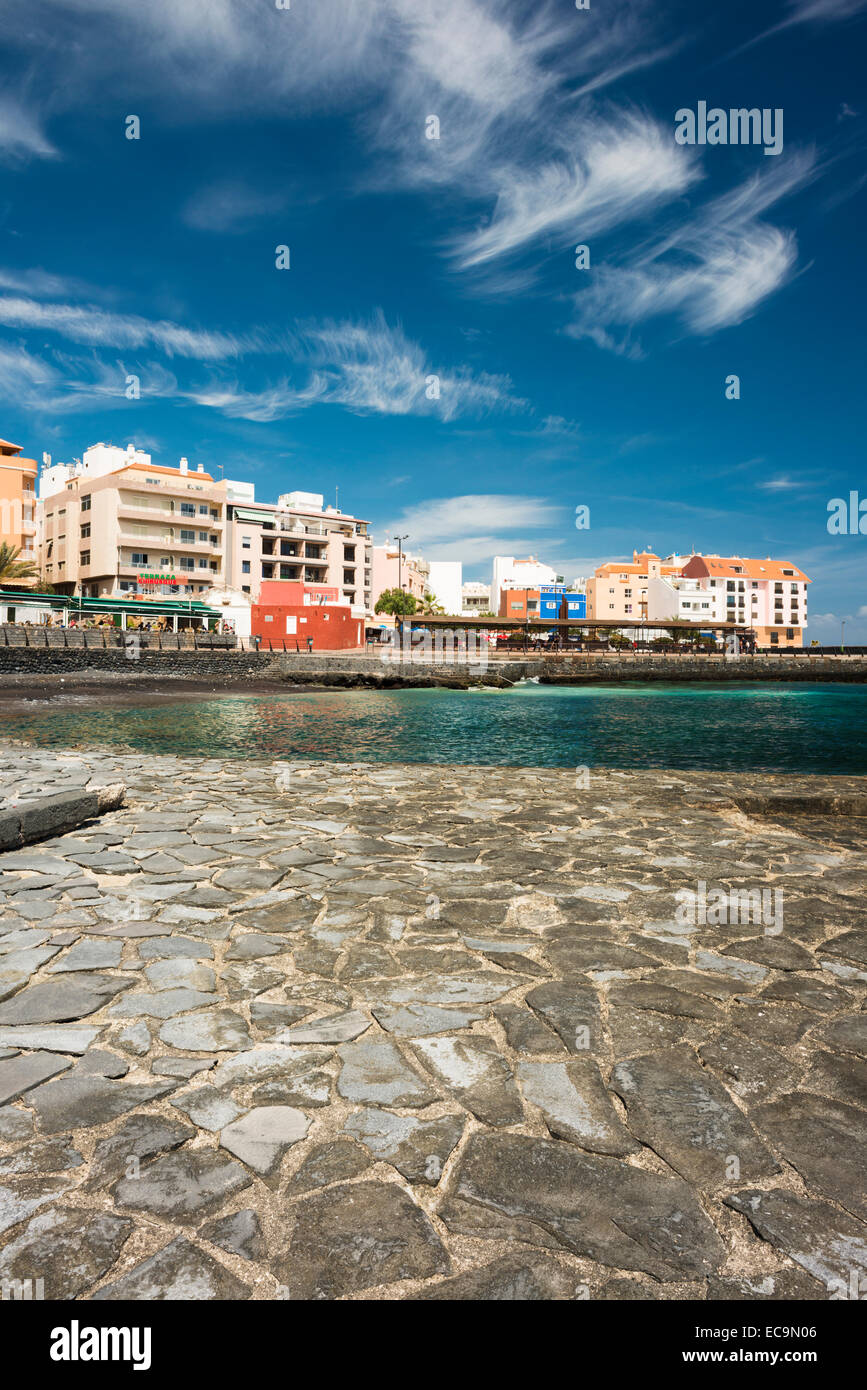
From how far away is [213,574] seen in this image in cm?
6956

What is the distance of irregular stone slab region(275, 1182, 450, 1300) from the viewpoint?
1.98 m

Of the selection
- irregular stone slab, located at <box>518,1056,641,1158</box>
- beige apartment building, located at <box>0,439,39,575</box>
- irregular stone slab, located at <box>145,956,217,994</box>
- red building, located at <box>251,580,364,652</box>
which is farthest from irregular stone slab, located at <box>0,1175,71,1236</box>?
beige apartment building, located at <box>0,439,39,575</box>

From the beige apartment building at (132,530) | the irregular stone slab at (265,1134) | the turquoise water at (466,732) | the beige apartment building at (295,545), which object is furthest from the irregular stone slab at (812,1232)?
the beige apartment building at (295,545)

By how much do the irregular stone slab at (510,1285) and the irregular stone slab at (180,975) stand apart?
2027 mm

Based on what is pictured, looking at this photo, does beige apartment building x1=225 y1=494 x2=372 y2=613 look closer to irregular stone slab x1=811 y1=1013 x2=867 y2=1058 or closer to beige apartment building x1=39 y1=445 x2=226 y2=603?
beige apartment building x1=39 y1=445 x2=226 y2=603

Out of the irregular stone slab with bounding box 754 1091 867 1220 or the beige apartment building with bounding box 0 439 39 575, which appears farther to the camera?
the beige apartment building with bounding box 0 439 39 575

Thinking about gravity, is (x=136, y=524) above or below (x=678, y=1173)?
above

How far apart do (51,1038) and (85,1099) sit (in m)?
0.55

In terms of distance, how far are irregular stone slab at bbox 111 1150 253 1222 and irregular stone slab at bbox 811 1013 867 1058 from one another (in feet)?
8.33

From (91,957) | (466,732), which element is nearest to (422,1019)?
(91,957)
